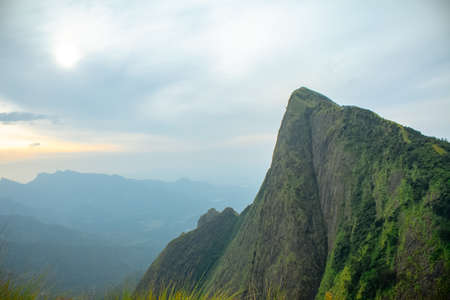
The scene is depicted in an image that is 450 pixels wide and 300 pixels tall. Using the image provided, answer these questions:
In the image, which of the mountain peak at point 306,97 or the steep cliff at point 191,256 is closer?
the mountain peak at point 306,97

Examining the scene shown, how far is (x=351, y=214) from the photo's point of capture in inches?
848

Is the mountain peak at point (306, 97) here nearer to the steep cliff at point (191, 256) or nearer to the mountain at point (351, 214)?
the mountain at point (351, 214)

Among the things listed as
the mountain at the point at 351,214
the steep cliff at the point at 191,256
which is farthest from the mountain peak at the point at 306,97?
the steep cliff at the point at 191,256

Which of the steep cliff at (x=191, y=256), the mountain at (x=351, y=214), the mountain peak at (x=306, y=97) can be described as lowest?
the steep cliff at (x=191, y=256)

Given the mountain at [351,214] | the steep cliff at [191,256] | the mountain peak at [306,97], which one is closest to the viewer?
the mountain at [351,214]

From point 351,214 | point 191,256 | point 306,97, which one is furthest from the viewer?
point 191,256

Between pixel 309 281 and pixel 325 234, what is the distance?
5025 mm

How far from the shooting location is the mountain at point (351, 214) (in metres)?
14.5

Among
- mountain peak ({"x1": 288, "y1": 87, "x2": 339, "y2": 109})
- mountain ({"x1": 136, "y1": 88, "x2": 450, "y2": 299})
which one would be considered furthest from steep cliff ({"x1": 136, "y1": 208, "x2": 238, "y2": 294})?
mountain peak ({"x1": 288, "y1": 87, "x2": 339, "y2": 109})

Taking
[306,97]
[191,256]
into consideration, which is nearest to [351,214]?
[306,97]

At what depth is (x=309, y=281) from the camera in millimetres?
21594

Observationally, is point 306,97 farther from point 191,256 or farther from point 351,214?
point 191,256

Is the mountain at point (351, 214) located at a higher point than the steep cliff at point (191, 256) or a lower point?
higher

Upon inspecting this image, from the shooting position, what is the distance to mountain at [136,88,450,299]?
569 inches
